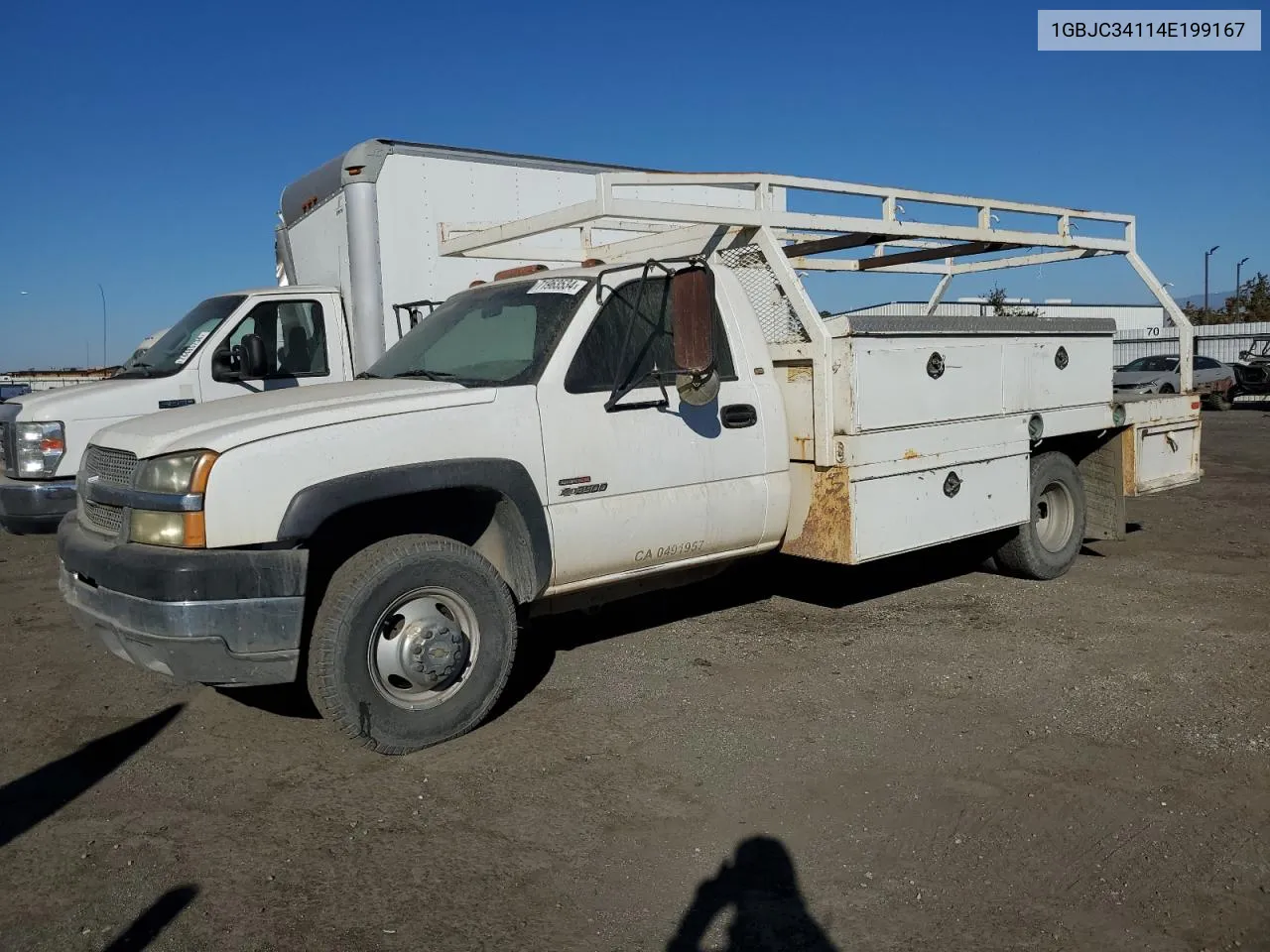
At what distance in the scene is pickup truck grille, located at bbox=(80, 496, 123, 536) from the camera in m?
4.42

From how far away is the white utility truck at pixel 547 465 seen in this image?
13.5ft

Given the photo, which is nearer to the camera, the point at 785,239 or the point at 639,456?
the point at 639,456

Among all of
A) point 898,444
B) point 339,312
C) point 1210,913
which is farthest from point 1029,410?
point 339,312

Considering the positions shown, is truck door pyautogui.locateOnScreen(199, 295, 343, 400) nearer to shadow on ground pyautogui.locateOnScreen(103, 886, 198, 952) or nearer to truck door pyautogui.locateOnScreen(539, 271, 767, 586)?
truck door pyautogui.locateOnScreen(539, 271, 767, 586)

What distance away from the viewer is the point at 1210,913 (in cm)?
314

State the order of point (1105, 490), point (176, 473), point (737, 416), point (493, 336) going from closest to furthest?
point (176, 473) < point (493, 336) < point (737, 416) < point (1105, 490)

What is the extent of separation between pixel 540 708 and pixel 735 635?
60.7 inches

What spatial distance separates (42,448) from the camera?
23.9 ft

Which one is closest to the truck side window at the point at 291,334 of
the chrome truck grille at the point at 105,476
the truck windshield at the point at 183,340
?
the truck windshield at the point at 183,340

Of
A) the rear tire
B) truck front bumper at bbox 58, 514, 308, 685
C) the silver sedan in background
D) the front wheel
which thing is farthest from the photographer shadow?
the front wheel

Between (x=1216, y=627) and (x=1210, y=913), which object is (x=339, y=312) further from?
(x=1210, y=913)

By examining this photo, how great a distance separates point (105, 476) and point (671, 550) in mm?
2544

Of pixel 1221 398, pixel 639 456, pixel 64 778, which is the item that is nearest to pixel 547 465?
pixel 639 456

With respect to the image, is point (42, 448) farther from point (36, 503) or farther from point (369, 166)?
point (369, 166)
